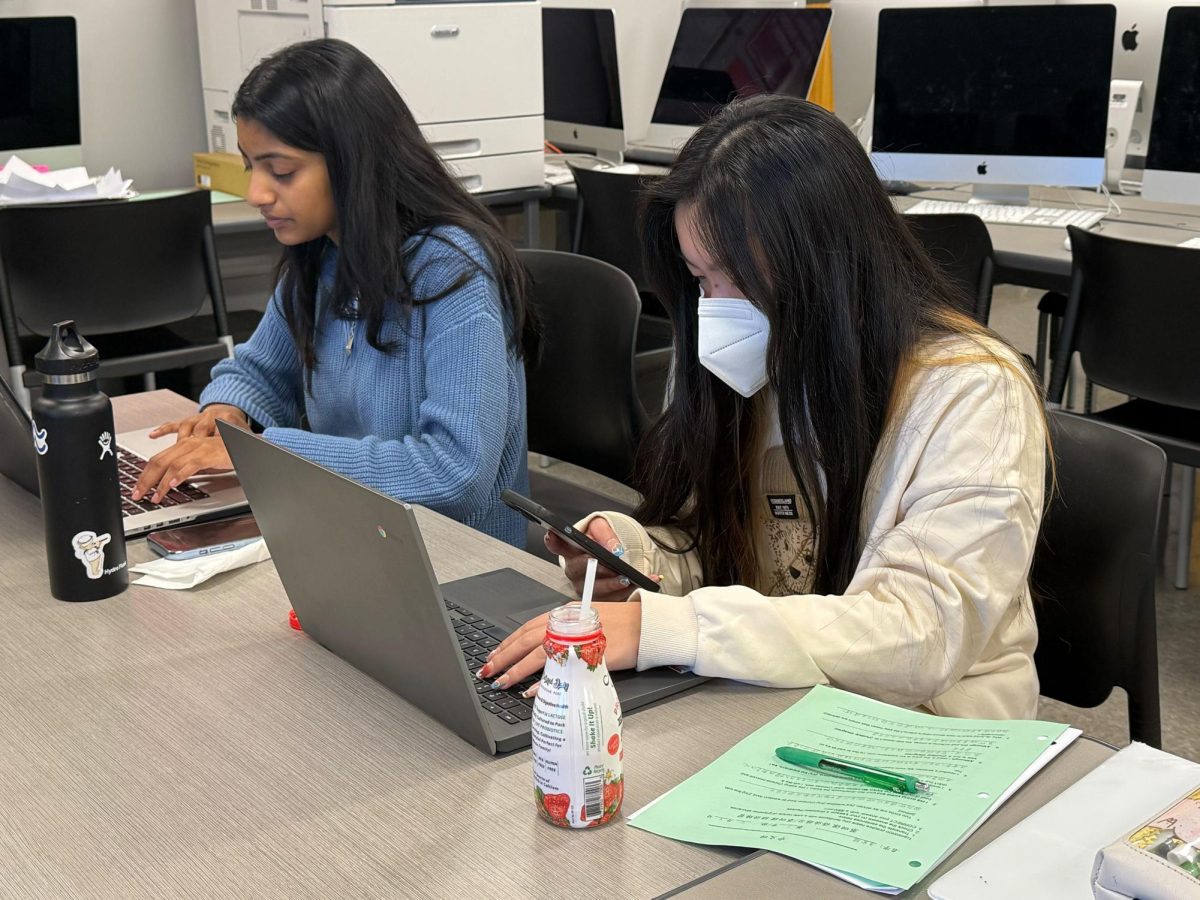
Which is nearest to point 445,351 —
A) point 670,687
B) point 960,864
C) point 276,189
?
point 276,189

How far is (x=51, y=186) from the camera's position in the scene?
293 cm

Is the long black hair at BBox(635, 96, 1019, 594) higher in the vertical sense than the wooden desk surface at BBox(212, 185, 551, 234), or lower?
higher

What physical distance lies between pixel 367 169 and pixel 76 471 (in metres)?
0.58

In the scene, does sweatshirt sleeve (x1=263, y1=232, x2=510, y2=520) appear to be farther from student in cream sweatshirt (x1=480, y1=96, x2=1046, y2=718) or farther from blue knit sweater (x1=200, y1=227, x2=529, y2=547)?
student in cream sweatshirt (x1=480, y1=96, x2=1046, y2=718)

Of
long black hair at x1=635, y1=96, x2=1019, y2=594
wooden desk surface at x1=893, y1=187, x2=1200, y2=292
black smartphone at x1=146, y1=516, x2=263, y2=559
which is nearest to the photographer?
long black hair at x1=635, y1=96, x2=1019, y2=594

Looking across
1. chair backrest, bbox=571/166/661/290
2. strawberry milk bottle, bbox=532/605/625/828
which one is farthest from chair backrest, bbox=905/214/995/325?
strawberry milk bottle, bbox=532/605/625/828

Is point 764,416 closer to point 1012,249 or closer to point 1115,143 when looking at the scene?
point 1012,249

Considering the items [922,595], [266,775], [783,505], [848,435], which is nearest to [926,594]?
[922,595]

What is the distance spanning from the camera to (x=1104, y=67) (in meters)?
3.11

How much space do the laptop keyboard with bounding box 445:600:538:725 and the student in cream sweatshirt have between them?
20mm

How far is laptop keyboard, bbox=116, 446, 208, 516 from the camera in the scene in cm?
148

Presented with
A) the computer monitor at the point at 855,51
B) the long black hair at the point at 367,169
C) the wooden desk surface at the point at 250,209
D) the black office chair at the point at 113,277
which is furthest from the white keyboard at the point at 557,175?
the long black hair at the point at 367,169

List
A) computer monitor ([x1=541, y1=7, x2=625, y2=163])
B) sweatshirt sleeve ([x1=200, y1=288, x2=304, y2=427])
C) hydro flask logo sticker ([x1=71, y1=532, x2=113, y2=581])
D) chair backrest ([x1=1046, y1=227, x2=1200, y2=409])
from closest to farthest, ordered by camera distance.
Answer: hydro flask logo sticker ([x1=71, y1=532, x2=113, y2=581])
sweatshirt sleeve ([x1=200, y1=288, x2=304, y2=427])
chair backrest ([x1=1046, y1=227, x2=1200, y2=409])
computer monitor ([x1=541, y1=7, x2=625, y2=163])

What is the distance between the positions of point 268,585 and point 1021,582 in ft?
2.31
